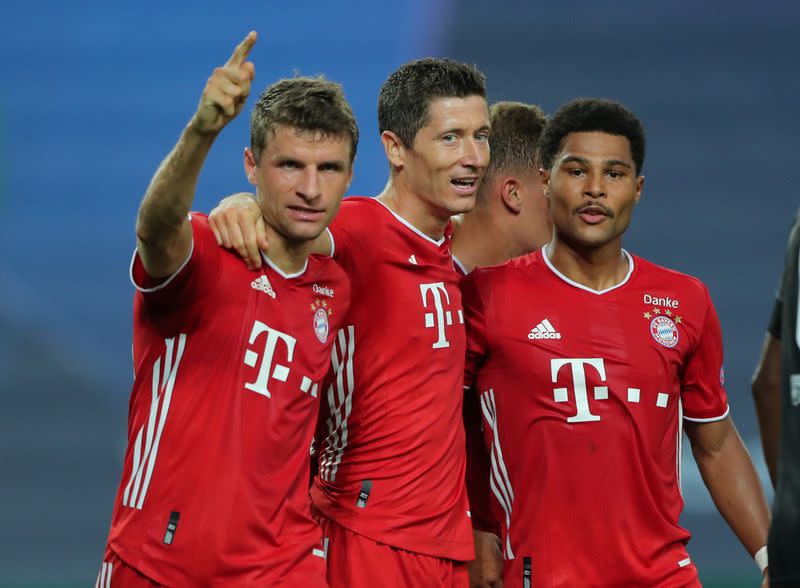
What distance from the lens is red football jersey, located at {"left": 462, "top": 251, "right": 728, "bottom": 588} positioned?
422 centimetres

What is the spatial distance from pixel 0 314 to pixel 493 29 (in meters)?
3.82

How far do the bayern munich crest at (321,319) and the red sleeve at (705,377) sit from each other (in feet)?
4.77

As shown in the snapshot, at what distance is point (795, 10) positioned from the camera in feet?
26.5

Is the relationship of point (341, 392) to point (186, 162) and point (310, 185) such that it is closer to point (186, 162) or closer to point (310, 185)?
point (310, 185)

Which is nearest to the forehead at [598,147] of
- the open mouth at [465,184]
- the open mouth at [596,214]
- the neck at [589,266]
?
the open mouth at [596,214]

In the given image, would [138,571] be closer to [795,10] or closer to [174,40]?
[174,40]

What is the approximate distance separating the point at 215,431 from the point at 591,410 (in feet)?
4.72

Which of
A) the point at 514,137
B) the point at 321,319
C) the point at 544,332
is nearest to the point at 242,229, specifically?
the point at 321,319

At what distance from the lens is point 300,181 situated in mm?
3680

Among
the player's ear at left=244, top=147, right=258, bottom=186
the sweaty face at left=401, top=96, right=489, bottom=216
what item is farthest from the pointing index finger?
the sweaty face at left=401, top=96, right=489, bottom=216

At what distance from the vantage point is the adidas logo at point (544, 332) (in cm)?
438

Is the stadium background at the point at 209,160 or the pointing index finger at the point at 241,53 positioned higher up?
the stadium background at the point at 209,160

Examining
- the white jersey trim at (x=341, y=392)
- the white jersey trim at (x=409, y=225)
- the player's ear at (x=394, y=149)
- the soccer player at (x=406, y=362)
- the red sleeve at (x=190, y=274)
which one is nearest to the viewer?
the red sleeve at (x=190, y=274)

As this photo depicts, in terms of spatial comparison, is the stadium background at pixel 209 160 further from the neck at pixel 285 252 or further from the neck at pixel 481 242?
the neck at pixel 285 252
